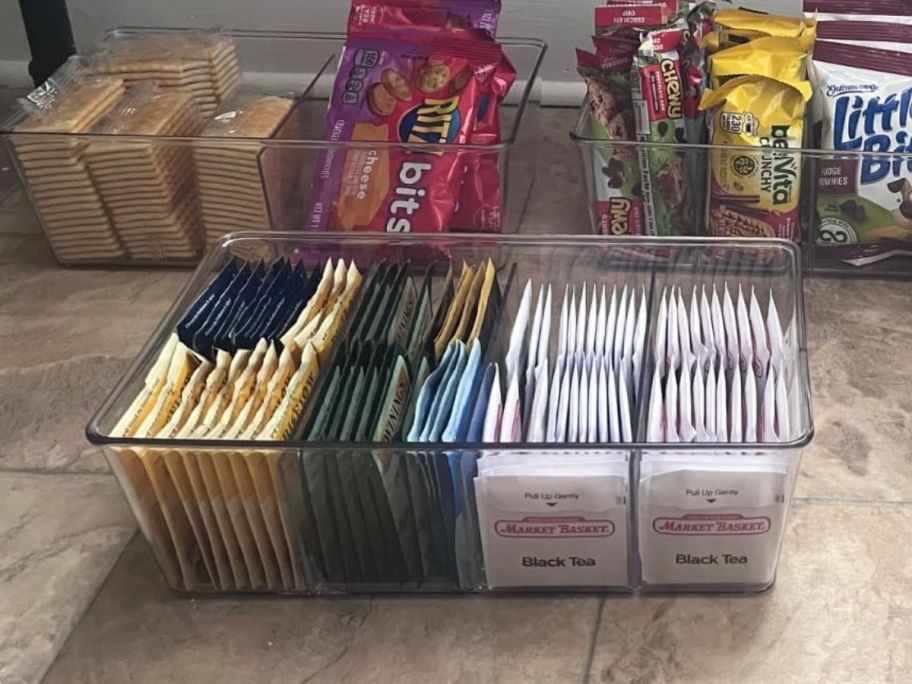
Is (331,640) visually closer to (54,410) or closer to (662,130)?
(54,410)

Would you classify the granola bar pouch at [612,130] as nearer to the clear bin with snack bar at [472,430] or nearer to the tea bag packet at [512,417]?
the clear bin with snack bar at [472,430]

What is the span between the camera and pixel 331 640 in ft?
2.54

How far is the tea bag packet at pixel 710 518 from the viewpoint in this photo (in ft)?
2.30

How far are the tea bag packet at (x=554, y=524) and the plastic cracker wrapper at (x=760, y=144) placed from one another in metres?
0.46

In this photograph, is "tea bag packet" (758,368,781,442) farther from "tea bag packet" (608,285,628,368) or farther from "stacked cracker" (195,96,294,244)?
"stacked cracker" (195,96,294,244)

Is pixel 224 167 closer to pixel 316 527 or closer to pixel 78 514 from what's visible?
pixel 78 514

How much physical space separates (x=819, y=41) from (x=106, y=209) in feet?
2.43

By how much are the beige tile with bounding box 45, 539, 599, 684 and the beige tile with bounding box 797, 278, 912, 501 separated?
0.82 feet

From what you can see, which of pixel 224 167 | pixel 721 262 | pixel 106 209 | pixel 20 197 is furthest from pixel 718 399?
pixel 20 197

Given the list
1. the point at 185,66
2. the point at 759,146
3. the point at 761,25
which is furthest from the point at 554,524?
the point at 185,66

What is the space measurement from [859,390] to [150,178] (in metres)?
0.72

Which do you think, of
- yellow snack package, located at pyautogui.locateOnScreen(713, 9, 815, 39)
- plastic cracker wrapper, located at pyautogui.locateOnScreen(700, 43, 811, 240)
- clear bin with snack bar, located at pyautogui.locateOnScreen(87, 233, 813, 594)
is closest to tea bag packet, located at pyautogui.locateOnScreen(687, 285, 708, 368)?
clear bin with snack bar, located at pyautogui.locateOnScreen(87, 233, 813, 594)

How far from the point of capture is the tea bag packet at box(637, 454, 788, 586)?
701mm

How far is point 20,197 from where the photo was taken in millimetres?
1417
